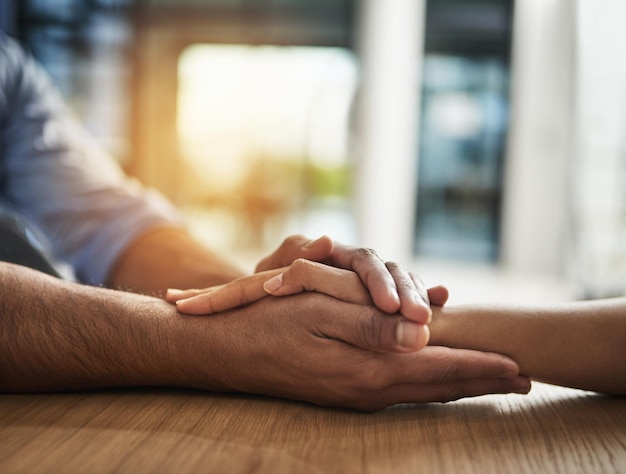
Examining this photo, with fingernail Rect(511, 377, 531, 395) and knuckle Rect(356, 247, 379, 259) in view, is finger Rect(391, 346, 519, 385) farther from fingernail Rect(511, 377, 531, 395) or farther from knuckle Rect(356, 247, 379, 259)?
knuckle Rect(356, 247, 379, 259)

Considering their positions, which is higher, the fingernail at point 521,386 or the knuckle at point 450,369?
the knuckle at point 450,369

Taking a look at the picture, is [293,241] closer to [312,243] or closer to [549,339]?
[312,243]

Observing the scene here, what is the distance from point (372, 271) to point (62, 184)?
0.95m

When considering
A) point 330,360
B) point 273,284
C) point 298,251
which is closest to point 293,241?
point 298,251

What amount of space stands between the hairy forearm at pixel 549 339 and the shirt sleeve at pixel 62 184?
2.36 feet

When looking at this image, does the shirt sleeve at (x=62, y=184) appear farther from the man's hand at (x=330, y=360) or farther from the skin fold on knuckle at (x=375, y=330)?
the skin fold on knuckle at (x=375, y=330)

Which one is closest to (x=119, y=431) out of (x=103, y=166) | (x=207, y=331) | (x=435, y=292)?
(x=207, y=331)

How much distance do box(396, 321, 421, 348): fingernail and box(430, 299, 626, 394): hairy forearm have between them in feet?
0.46

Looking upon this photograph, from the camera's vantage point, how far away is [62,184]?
1440mm

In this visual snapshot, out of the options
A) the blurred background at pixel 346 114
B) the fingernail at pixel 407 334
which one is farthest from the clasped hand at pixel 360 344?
the blurred background at pixel 346 114

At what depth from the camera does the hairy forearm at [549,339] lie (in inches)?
33.0

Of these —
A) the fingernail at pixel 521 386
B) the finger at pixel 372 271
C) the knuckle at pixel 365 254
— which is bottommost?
the fingernail at pixel 521 386

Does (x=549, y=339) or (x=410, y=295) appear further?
(x=549, y=339)

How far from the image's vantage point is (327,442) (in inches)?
25.9
